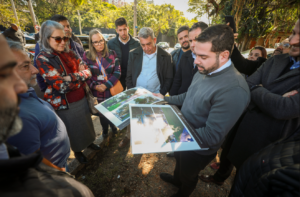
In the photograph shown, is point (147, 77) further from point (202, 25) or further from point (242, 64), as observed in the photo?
point (242, 64)

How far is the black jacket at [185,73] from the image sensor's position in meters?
2.24

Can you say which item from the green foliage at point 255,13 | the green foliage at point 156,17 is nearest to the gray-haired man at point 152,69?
the green foliage at point 255,13

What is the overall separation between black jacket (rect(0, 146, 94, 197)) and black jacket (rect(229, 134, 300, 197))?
3.10 ft

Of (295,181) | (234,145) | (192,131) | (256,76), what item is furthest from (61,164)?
(256,76)

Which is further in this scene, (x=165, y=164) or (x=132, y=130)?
(x=165, y=164)

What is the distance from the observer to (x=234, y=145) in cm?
163

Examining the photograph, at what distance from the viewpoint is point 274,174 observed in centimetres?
64

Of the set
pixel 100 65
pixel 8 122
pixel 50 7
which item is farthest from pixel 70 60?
pixel 50 7

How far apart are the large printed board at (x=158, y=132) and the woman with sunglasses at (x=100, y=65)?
1.42 meters

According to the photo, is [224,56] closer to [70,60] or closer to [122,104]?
[122,104]

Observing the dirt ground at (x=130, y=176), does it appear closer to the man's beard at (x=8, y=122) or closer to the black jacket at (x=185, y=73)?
the black jacket at (x=185, y=73)

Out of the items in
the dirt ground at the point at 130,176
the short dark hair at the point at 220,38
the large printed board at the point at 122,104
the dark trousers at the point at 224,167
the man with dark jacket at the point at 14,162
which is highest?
the short dark hair at the point at 220,38

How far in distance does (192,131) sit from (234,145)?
92 cm

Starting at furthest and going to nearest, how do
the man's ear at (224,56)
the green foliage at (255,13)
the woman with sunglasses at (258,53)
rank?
1. the green foliage at (255,13)
2. the woman with sunglasses at (258,53)
3. the man's ear at (224,56)
